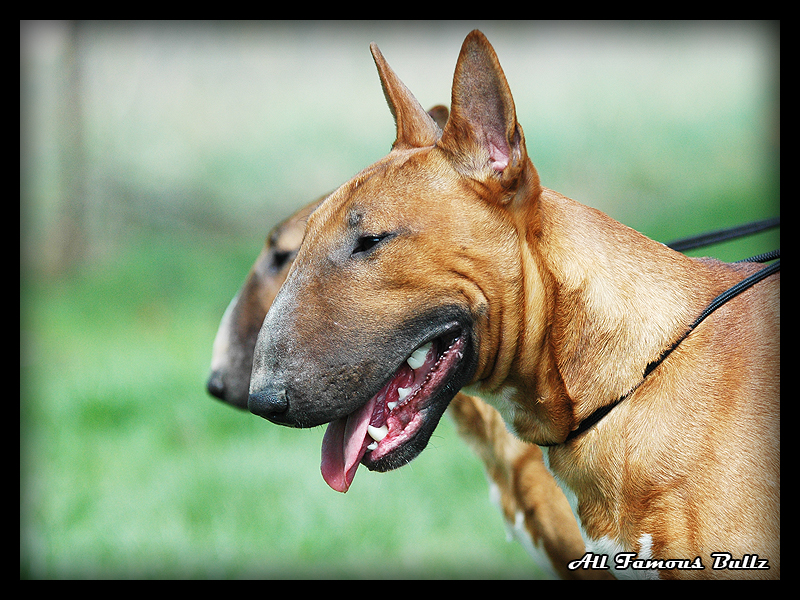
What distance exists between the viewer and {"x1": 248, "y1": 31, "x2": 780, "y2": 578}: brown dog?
90.3 inches

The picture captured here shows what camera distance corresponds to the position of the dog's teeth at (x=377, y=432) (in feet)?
7.92

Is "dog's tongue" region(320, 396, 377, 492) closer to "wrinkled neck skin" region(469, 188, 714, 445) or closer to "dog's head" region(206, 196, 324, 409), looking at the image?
"wrinkled neck skin" region(469, 188, 714, 445)

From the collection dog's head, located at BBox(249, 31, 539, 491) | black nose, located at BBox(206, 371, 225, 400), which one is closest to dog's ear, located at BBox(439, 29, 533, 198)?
dog's head, located at BBox(249, 31, 539, 491)

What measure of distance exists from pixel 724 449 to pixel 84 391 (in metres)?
6.28

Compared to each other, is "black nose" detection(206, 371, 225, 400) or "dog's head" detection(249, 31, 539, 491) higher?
"dog's head" detection(249, 31, 539, 491)

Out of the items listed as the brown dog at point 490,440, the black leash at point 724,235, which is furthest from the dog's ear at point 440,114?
the black leash at point 724,235

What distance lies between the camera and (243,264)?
10.3 m

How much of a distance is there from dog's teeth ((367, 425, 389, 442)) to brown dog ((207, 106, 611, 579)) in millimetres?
1271

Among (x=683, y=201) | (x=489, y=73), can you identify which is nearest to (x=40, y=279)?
(x=683, y=201)

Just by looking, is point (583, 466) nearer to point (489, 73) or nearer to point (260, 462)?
point (489, 73)

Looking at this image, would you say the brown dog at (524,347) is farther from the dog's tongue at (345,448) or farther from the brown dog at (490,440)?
the brown dog at (490,440)

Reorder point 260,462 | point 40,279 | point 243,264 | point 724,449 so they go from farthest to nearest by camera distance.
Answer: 1. point 40,279
2. point 243,264
3. point 260,462
4. point 724,449

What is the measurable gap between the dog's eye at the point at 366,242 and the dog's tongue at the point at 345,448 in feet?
1.55
